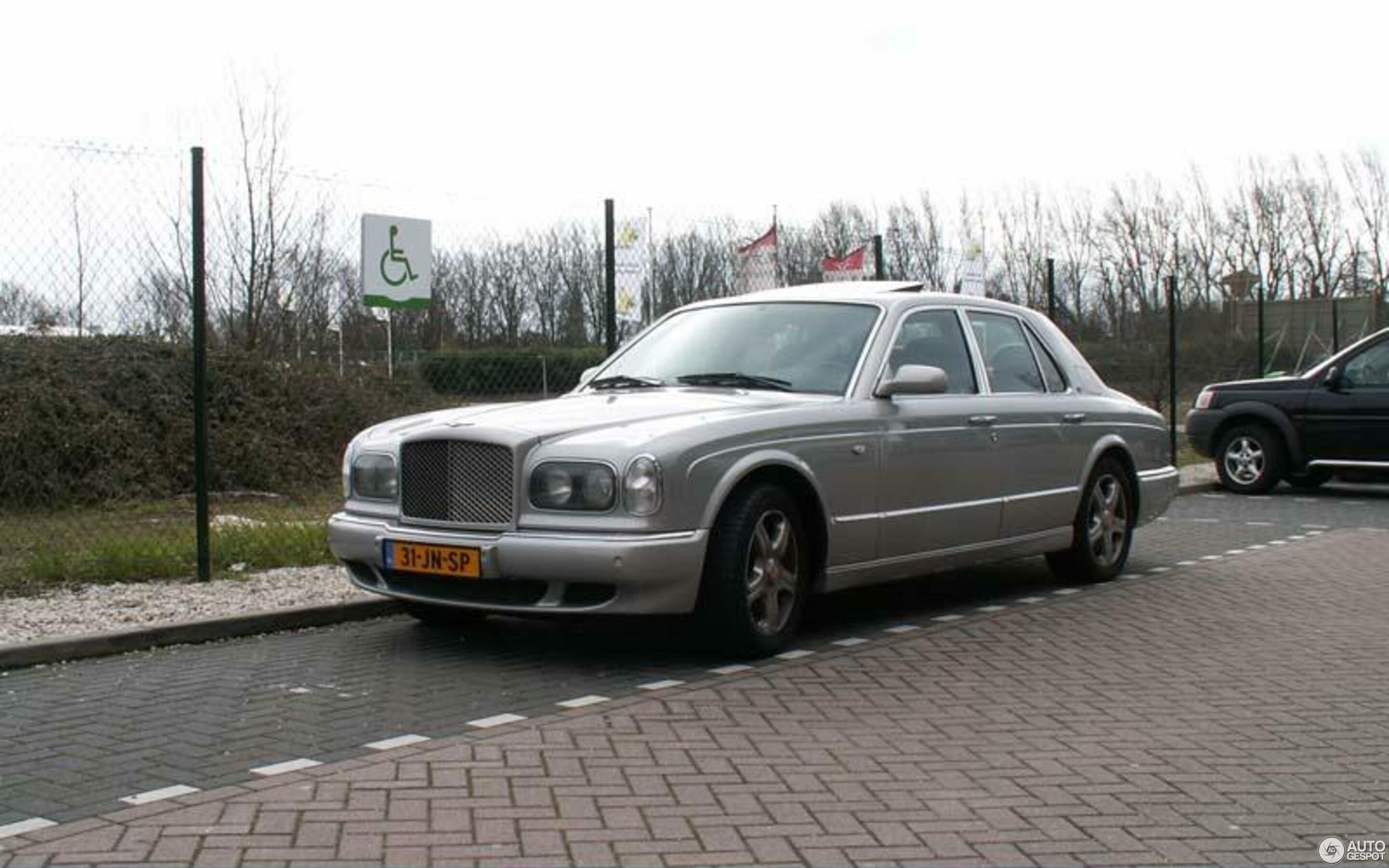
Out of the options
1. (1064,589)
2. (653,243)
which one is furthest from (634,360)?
(653,243)

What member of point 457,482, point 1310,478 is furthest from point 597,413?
point 1310,478

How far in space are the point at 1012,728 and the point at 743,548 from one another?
5.01 ft

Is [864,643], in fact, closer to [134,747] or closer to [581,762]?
[581,762]

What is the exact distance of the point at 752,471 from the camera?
6691 millimetres

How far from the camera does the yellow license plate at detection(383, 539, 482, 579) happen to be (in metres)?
6.44

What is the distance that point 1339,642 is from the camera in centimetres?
730

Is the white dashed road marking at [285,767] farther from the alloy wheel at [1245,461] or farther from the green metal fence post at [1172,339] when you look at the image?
the green metal fence post at [1172,339]

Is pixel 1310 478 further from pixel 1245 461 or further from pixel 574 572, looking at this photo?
pixel 574 572

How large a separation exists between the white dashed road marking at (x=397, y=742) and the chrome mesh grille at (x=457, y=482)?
1.34 m

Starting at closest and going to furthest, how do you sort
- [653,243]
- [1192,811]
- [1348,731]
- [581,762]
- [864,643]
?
[1192,811]
[581,762]
[1348,731]
[864,643]
[653,243]

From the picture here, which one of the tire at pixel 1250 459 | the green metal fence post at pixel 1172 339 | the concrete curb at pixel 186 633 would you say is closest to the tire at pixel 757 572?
the concrete curb at pixel 186 633

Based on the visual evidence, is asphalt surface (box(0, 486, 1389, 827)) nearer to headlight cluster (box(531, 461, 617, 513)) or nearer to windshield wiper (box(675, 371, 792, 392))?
headlight cluster (box(531, 461, 617, 513))

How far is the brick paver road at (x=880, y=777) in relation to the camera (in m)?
4.13

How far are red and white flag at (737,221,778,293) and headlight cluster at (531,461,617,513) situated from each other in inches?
347
